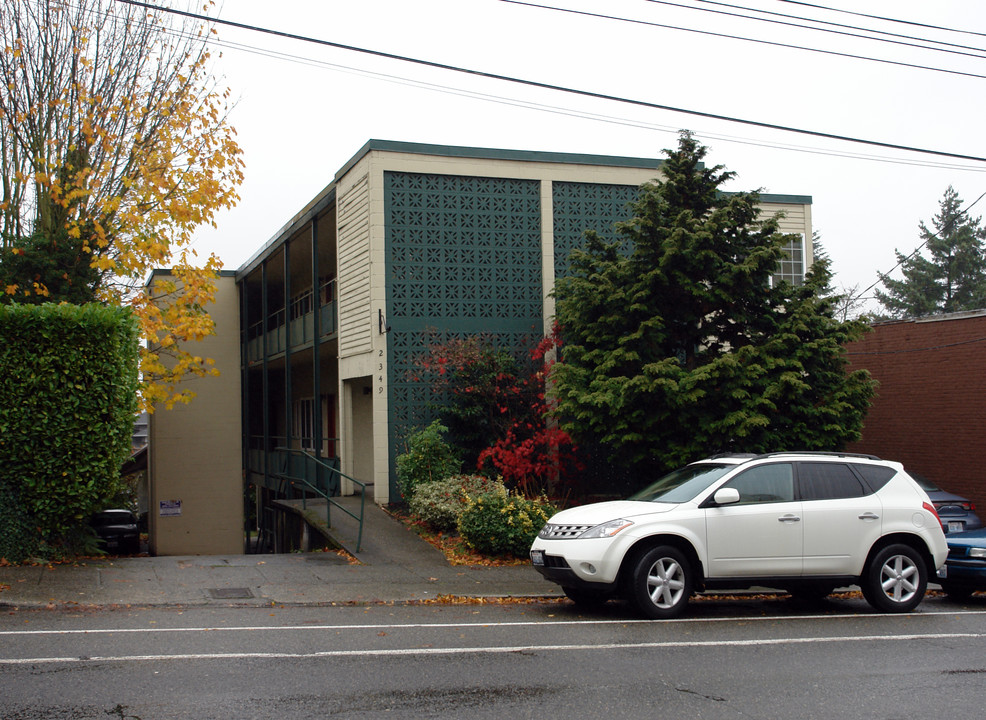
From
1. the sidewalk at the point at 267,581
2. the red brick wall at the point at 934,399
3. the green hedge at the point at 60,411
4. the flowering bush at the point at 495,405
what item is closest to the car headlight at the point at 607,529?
the sidewalk at the point at 267,581

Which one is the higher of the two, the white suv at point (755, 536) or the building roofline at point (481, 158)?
the building roofline at point (481, 158)

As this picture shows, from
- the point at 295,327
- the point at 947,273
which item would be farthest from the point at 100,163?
the point at 947,273

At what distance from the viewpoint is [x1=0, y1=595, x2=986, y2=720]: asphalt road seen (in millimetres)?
6105

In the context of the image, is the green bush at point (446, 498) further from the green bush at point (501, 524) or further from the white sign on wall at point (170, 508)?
the white sign on wall at point (170, 508)

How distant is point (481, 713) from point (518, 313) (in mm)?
12724

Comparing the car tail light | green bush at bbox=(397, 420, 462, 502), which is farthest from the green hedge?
the car tail light

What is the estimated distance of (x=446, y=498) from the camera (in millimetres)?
15367

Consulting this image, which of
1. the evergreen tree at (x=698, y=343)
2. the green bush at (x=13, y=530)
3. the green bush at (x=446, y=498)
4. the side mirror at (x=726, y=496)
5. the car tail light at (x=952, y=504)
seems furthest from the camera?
the green bush at (x=446, y=498)

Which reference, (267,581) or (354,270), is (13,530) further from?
(354,270)

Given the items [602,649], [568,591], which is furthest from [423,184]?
[602,649]

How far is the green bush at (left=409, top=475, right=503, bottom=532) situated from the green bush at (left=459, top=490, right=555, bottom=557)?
49cm

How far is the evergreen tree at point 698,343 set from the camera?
1438cm

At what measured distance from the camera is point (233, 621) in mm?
9281

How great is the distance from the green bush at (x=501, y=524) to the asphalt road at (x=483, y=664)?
137 inches
